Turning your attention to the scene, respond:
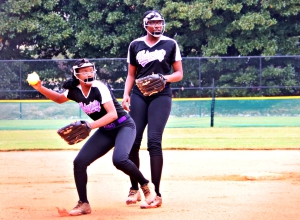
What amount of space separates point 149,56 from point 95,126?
3.58ft

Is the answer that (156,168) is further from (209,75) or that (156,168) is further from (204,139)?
(209,75)

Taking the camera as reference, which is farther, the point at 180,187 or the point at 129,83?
the point at 180,187

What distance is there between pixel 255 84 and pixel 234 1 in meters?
4.23

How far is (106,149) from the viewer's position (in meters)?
6.52

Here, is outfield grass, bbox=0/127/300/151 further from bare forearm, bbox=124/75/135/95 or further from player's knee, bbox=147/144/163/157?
player's knee, bbox=147/144/163/157

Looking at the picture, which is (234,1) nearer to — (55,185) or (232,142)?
(232,142)

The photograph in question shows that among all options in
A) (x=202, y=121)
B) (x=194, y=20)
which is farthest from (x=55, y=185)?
(x=194, y=20)

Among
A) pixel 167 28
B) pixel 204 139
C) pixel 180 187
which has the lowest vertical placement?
pixel 204 139

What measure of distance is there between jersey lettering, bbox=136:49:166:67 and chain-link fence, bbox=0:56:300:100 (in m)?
16.2

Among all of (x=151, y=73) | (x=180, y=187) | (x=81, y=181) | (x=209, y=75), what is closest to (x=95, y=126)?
(x=81, y=181)

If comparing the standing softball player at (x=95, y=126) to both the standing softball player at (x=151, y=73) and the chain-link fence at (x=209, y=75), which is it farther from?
the chain-link fence at (x=209, y=75)

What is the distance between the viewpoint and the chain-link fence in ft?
76.2

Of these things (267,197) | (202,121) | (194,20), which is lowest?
(202,121)

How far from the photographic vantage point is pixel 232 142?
49.1 feet
